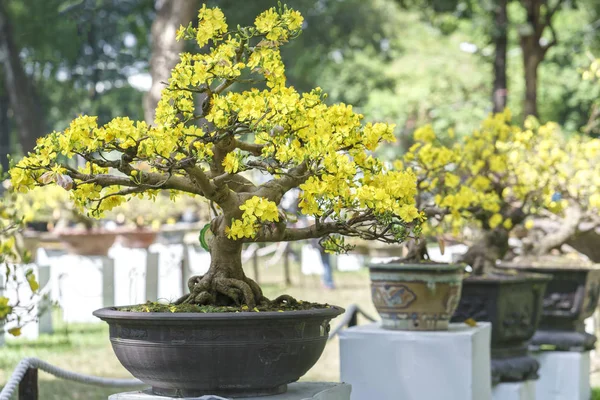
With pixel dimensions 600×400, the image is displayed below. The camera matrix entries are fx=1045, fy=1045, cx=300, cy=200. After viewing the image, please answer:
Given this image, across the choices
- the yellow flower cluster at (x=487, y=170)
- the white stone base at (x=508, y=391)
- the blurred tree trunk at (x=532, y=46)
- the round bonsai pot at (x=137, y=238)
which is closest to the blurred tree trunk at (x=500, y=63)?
the blurred tree trunk at (x=532, y=46)

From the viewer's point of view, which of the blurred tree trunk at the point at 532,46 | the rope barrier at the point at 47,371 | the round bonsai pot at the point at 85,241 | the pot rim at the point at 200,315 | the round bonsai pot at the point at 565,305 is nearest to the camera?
the pot rim at the point at 200,315

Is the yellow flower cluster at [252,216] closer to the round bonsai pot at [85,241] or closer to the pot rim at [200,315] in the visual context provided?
the pot rim at [200,315]

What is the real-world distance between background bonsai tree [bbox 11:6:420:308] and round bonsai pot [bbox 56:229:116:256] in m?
8.45

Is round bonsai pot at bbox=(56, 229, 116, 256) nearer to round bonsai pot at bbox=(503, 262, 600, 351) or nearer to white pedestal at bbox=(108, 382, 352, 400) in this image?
round bonsai pot at bbox=(503, 262, 600, 351)

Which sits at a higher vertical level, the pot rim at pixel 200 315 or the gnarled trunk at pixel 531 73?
the gnarled trunk at pixel 531 73

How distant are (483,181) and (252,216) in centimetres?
311

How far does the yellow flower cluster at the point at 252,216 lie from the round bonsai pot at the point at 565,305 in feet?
13.1

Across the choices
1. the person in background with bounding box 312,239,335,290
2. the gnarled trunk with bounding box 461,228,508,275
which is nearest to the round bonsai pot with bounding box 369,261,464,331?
the gnarled trunk with bounding box 461,228,508,275

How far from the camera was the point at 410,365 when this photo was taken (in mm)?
4766

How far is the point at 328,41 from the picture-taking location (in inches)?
977

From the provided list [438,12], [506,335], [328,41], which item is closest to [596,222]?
[506,335]

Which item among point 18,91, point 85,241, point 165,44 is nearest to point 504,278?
point 85,241

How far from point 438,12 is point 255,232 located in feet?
29.5

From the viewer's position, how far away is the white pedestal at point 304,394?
3.15 meters
